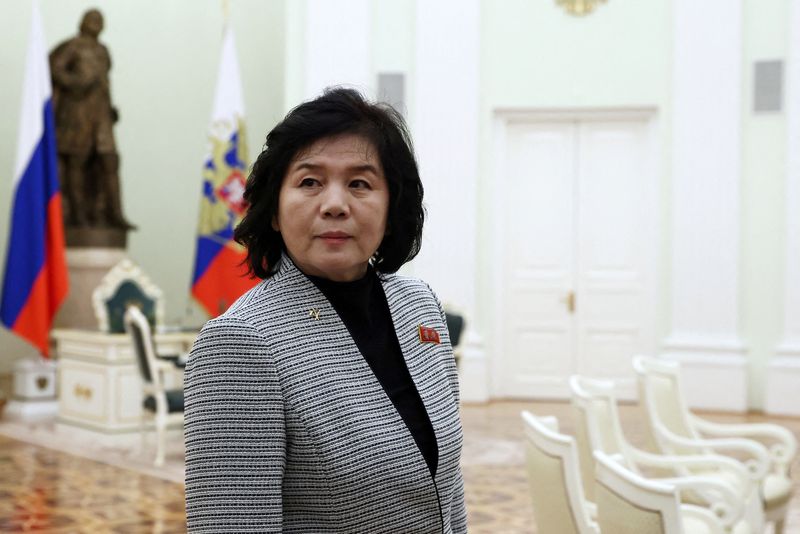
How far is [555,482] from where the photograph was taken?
2.82 metres

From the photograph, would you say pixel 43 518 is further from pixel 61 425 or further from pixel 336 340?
pixel 336 340

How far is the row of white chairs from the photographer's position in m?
2.39

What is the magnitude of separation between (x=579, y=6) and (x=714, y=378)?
13.0ft

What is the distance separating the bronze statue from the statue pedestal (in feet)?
0.42

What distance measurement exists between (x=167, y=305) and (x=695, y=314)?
649cm

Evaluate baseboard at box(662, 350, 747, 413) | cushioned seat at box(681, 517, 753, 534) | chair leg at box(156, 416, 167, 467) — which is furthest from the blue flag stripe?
cushioned seat at box(681, 517, 753, 534)

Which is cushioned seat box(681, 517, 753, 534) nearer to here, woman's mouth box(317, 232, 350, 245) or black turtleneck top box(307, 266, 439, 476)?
black turtleneck top box(307, 266, 439, 476)

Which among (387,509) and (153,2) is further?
(153,2)

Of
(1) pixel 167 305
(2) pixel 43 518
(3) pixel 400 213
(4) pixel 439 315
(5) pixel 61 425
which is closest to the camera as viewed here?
(3) pixel 400 213

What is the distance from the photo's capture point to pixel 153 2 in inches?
499

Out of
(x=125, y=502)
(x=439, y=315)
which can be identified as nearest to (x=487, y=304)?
(x=125, y=502)

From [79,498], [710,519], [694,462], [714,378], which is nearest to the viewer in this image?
[710,519]

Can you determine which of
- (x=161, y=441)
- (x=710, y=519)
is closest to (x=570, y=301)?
(x=161, y=441)

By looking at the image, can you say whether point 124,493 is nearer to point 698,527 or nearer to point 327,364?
point 698,527
